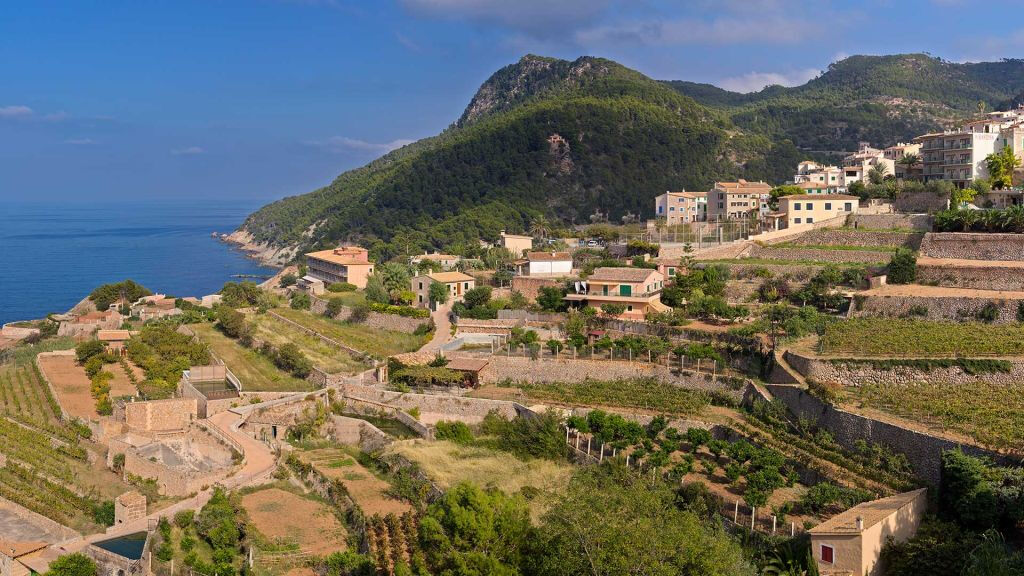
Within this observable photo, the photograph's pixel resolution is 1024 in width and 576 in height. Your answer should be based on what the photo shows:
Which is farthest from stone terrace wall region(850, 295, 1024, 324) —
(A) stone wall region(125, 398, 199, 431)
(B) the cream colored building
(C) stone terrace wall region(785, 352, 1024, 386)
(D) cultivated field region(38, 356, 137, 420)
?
(D) cultivated field region(38, 356, 137, 420)

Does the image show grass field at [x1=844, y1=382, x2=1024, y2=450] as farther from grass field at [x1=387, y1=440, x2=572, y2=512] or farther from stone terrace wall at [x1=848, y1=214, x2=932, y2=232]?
stone terrace wall at [x1=848, y1=214, x2=932, y2=232]

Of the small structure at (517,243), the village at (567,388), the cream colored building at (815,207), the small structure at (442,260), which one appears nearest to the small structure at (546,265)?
the village at (567,388)

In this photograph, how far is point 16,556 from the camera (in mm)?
19797

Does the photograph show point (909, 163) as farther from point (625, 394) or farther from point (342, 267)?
point (342, 267)

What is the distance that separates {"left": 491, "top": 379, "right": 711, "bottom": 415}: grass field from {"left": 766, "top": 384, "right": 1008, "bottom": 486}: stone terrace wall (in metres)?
3.27

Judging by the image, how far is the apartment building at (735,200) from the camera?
5050 centimetres

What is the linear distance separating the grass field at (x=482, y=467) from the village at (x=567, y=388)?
0.41 ft

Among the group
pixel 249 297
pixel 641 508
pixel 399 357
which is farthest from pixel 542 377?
pixel 249 297

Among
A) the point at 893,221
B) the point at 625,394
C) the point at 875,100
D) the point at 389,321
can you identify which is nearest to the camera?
the point at 625,394

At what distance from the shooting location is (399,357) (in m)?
35.5

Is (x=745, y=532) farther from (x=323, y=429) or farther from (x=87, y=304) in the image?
(x=87, y=304)

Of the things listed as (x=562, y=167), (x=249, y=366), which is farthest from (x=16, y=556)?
(x=562, y=167)

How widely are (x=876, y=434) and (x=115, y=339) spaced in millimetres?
32505

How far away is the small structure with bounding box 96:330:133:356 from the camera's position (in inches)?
1500
